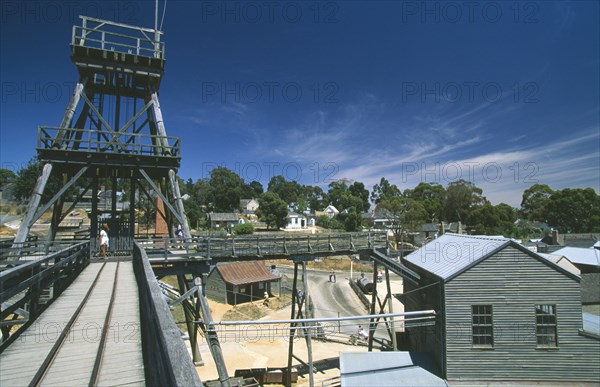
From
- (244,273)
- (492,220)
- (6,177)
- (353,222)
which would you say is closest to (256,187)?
(353,222)

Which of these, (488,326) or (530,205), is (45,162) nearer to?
(488,326)

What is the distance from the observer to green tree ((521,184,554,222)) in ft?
251

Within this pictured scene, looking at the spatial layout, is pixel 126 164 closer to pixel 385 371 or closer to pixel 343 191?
pixel 385 371

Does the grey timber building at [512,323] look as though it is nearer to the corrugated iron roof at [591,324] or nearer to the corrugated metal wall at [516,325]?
the corrugated metal wall at [516,325]

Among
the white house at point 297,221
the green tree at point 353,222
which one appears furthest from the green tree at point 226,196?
the green tree at point 353,222

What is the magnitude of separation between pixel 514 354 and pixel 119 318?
49.6ft

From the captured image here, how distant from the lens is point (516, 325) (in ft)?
43.9

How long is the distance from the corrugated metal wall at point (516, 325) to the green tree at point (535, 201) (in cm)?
7523

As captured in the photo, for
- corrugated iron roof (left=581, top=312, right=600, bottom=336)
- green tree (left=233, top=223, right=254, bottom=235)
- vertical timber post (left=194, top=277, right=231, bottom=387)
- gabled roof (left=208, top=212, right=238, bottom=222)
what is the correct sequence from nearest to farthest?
vertical timber post (left=194, top=277, right=231, bottom=387) < corrugated iron roof (left=581, top=312, right=600, bottom=336) < green tree (left=233, top=223, right=254, bottom=235) < gabled roof (left=208, top=212, right=238, bottom=222)

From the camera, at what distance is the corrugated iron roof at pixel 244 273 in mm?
32562

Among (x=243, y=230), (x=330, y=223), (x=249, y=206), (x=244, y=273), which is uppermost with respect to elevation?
(x=249, y=206)

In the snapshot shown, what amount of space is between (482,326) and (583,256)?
32.6m

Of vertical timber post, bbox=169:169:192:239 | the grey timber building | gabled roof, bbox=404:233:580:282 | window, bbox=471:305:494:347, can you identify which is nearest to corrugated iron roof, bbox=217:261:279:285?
vertical timber post, bbox=169:169:192:239

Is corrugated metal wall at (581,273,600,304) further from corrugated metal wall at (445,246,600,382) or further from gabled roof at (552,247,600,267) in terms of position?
corrugated metal wall at (445,246,600,382)
